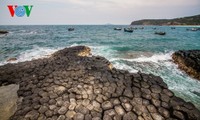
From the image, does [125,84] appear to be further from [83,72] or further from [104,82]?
[83,72]

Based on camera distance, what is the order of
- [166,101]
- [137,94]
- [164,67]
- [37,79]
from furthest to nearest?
[164,67] → [37,79] → [137,94] → [166,101]

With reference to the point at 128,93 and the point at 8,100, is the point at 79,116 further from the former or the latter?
the point at 8,100

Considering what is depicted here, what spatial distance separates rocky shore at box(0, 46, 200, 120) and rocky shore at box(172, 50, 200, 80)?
7.46 metres

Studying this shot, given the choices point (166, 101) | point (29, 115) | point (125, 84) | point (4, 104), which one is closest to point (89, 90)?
point (125, 84)

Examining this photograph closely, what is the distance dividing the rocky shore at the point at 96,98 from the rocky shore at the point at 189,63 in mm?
7463

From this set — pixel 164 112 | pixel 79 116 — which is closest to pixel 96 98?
pixel 79 116

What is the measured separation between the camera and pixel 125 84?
711 cm

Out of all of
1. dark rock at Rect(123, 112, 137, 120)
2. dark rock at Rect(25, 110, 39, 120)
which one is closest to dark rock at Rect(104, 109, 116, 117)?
dark rock at Rect(123, 112, 137, 120)

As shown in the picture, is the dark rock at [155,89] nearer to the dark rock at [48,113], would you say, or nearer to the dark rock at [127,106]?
the dark rock at [127,106]

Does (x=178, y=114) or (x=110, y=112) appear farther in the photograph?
(x=110, y=112)

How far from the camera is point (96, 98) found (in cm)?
616

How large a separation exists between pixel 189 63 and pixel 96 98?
1218 centimetres

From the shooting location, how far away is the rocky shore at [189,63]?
12.7 metres

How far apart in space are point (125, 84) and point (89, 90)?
188cm
